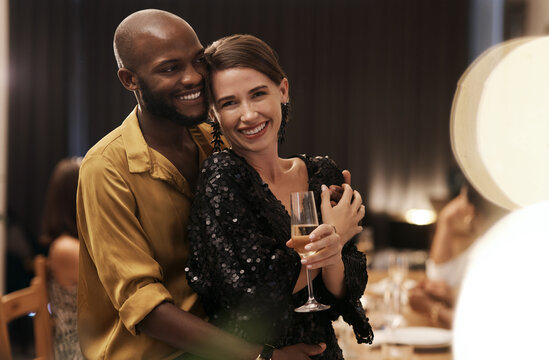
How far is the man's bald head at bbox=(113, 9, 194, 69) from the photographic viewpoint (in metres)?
1.05

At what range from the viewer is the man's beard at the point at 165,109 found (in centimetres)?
107

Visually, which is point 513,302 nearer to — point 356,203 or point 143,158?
point 356,203

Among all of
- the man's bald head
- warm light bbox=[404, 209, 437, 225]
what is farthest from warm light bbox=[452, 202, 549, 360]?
warm light bbox=[404, 209, 437, 225]

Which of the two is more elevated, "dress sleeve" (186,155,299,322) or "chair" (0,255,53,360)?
"dress sleeve" (186,155,299,322)

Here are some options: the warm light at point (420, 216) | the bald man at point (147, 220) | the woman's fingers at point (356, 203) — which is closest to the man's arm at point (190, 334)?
the bald man at point (147, 220)

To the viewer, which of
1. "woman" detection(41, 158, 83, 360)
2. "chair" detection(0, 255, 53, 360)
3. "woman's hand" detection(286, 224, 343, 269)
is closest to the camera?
"woman's hand" detection(286, 224, 343, 269)

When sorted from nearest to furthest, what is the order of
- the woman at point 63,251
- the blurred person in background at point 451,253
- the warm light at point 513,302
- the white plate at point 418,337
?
the warm light at point 513,302, the white plate at point 418,337, the woman at point 63,251, the blurred person in background at point 451,253

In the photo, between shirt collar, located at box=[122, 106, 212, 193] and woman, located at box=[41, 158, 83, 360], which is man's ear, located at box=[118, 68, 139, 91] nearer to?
shirt collar, located at box=[122, 106, 212, 193]

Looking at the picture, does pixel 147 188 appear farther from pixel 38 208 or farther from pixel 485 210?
pixel 38 208

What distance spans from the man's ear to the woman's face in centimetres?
14

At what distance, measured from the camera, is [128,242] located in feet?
3.43

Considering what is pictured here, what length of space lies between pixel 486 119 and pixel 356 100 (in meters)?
2.67

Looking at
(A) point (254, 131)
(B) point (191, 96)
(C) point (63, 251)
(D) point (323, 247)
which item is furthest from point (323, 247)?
(C) point (63, 251)

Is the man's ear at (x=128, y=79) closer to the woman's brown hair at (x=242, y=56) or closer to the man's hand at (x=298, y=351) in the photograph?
the woman's brown hair at (x=242, y=56)
